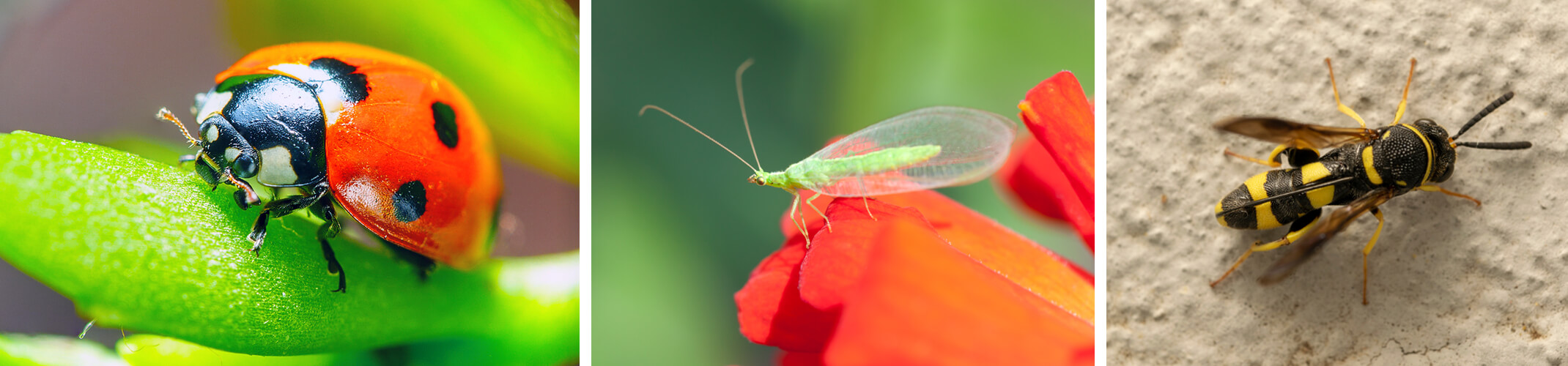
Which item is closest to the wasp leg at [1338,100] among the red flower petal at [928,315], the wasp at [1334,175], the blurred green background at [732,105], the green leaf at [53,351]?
the wasp at [1334,175]

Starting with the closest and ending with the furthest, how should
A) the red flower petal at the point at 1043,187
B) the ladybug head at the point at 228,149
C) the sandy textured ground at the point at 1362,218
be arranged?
1. the ladybug head at the point at 228,149
2. the red flower petal at the point at 1043,187
3. the sandy textured ground at the point at 1362,218

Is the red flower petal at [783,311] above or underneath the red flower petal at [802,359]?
above

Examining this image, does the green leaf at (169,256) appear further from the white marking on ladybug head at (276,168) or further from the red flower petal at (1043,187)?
the red flower petal at (1043,187)

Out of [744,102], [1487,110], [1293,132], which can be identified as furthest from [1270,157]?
[744,102]

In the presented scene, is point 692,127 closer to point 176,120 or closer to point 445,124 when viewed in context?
point 445,124

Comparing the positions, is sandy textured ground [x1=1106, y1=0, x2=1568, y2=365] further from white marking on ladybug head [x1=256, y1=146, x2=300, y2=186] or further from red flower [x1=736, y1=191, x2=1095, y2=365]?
white marking on ladybug head [x1=256, y1=146, x2=300, y2=186]

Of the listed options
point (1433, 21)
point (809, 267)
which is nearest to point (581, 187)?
point (809, 267)

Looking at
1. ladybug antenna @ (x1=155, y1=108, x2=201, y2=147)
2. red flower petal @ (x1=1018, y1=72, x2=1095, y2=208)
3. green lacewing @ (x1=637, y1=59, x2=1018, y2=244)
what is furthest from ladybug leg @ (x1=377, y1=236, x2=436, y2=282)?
red flower petal @ (x1=1018, y1=72, x2=1095, y2=208)
